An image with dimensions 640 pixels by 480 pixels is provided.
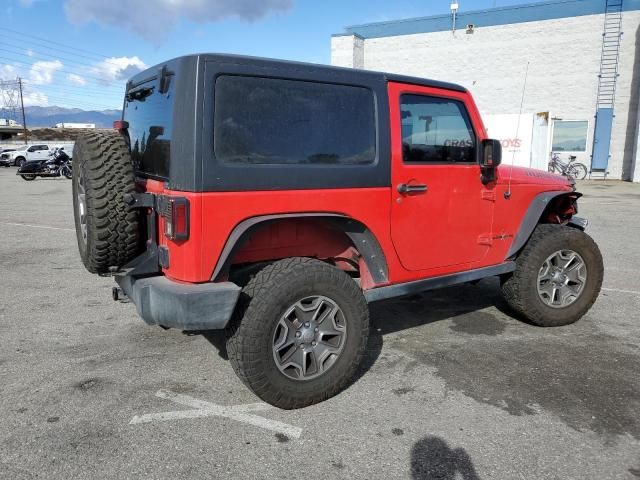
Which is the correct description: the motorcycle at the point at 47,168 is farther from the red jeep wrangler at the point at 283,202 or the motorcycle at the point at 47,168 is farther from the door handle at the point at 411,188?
the door handle at the point at 411,188

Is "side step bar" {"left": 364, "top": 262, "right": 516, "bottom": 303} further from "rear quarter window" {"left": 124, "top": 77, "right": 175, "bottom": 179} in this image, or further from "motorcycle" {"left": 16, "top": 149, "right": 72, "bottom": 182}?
"motorcycle" {"left": 16, "top": 149, "right": 72, "bottom": 182}

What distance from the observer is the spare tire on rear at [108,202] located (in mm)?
3033

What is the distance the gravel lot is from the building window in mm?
21919

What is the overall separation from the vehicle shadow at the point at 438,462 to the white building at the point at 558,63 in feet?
69.6

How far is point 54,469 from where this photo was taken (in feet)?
8.18

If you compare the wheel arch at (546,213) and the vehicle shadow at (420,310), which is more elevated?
the wheel arch at (546,213)

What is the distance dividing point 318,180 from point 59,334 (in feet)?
9.16

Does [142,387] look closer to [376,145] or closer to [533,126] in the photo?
[376,145]

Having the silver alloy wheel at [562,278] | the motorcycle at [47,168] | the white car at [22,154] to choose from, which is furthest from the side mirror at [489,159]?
the white car at [22,154]

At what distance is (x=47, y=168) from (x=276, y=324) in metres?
23.9

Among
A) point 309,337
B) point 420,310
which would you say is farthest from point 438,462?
point 420,310

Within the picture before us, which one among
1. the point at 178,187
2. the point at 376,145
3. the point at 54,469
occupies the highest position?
the point at 376,145

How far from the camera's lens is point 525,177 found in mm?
4234

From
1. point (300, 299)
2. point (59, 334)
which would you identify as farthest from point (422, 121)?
point (59, 334)
